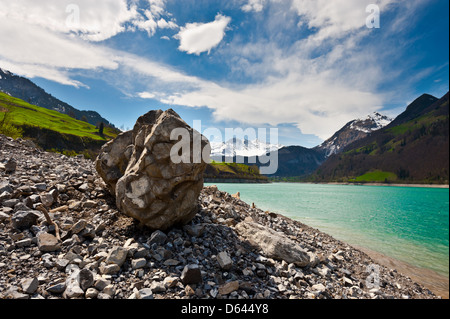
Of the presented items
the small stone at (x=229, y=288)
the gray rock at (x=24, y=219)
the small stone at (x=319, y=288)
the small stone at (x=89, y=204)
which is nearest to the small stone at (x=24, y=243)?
the gray rock at (x=24, y=219)

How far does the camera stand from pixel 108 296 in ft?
15.7

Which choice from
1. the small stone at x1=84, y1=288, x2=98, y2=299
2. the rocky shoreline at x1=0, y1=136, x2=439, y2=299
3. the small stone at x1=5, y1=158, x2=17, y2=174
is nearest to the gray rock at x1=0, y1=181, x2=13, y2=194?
the rocky shoreline at x1=0, y1=136, x2=439, y2=299

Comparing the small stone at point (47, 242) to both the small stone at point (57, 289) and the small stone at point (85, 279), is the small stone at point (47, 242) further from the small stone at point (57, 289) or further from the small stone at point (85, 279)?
the small stone at point (85, 279)

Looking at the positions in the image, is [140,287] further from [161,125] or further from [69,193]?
[69,193]

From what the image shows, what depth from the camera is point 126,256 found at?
236 inches

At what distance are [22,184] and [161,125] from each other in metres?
6.95

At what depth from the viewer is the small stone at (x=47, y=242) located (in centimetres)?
587

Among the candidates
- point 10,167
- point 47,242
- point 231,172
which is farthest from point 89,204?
point 231,172

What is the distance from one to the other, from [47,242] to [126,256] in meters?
2.41

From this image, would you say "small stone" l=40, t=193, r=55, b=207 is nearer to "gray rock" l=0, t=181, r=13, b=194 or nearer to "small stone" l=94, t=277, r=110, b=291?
"gray rock" l=0, t=181, r=13, b=194

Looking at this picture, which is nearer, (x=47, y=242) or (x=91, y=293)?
(x=91, y=293)

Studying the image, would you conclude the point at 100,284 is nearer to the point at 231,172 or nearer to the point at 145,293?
the point at 145,293
